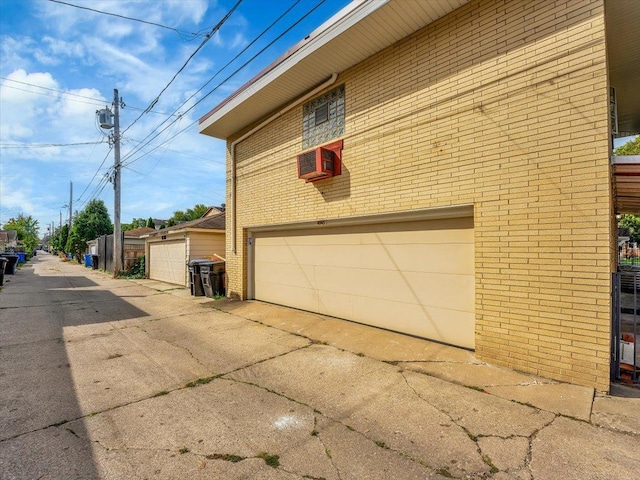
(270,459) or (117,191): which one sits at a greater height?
(117,191)

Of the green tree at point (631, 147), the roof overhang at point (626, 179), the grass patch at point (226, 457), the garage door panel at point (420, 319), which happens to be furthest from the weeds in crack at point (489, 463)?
the green tree at point (631, 147)

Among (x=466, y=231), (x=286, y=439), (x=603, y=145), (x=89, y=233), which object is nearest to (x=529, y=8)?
(x=603, y=145)

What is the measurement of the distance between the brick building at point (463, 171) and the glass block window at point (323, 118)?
0.12 feet

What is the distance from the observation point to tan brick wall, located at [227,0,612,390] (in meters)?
3.54

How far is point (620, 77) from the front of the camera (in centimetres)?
614

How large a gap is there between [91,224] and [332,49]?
118 feet

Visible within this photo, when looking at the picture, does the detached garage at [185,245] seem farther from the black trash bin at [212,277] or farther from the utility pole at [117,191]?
the utility pole at [117,191]

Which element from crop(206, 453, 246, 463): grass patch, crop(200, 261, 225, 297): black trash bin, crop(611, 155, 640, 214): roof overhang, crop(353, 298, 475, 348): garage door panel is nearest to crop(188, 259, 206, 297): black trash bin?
crop(200, 261, 225, 297): black trash bin

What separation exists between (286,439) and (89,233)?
38029 mm

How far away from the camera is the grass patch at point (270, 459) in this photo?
2.42 meters

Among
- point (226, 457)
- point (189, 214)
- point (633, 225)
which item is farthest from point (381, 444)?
point (189, 214)

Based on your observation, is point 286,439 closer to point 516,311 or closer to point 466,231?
point 516,311

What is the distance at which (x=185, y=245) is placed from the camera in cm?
1255

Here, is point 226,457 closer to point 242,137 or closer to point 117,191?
point 242,137
